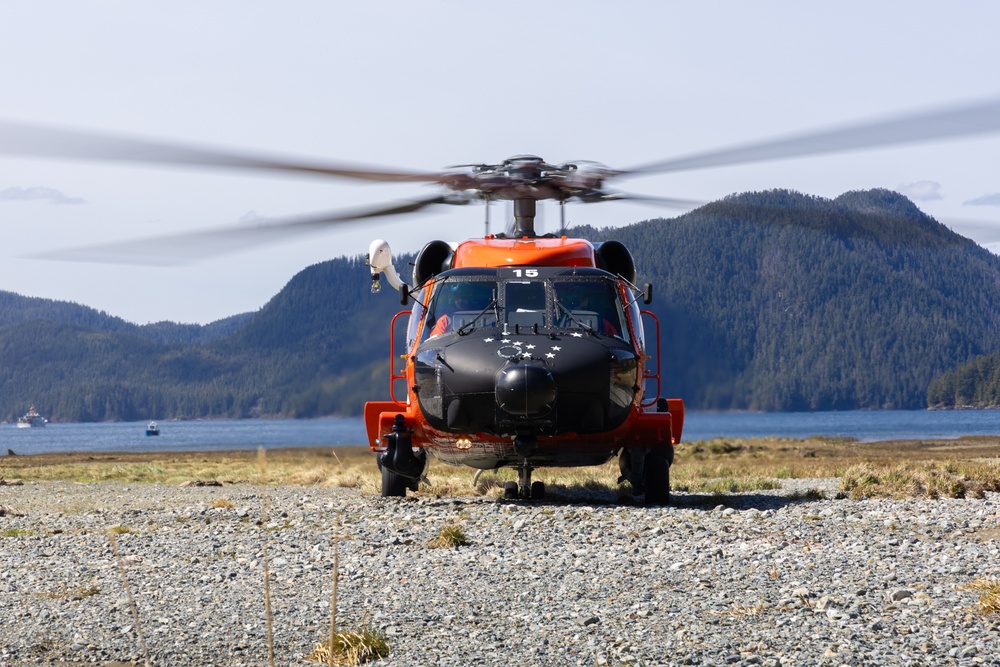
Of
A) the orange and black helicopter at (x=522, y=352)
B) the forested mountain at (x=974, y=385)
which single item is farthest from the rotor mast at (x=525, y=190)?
the forested mountain at (x=974, y=385)

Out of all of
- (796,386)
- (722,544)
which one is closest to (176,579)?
(722,544)

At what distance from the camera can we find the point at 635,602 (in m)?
7.48

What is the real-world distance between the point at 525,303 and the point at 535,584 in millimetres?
5780

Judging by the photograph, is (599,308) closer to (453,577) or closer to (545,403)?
(545,403)

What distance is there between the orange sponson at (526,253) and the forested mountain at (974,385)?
12988 centimetres

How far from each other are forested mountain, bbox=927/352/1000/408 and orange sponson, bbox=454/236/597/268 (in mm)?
129878

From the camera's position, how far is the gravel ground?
21.0 ft

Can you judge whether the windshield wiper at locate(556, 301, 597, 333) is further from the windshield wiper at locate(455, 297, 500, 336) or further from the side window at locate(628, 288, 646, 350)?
the side window at locate(628, 288, 646, 350)

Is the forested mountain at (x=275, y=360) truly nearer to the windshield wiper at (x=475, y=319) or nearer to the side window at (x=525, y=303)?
the windshield wiper at (x=475, y=319)

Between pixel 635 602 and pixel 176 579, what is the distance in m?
3.68

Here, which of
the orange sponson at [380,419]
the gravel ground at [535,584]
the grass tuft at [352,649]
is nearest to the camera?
the grass tuft at [352,649]

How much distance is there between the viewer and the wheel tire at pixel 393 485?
15.1 m

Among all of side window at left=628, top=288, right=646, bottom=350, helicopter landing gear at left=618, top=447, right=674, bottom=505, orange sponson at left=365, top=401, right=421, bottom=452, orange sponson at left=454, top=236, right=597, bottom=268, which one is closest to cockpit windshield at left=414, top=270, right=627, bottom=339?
side window at left=628, top=288, right=646, bottom=350

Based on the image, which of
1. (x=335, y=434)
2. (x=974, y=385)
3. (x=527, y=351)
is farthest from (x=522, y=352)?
(x=974, y=385)
